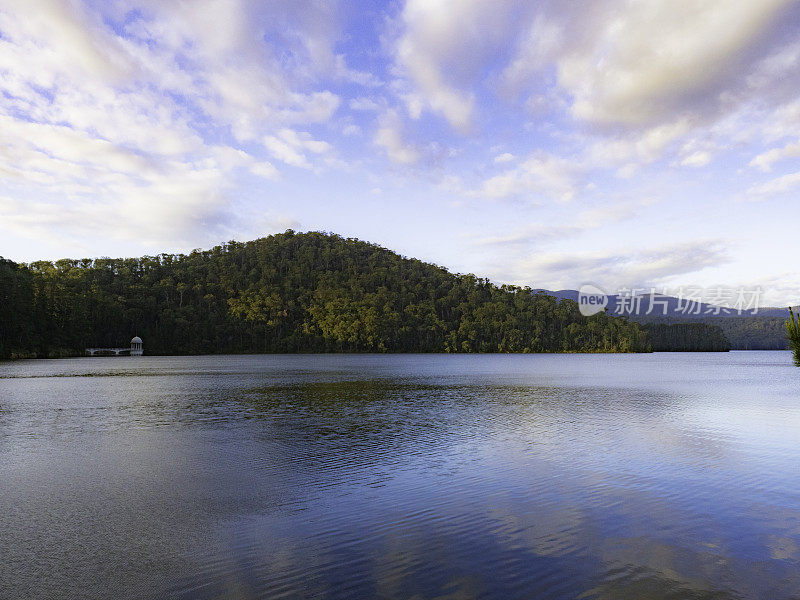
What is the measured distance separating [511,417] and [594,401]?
11.1m

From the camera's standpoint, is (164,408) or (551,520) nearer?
(551,520)

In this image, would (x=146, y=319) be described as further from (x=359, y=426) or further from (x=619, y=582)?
(x=619, y=582)

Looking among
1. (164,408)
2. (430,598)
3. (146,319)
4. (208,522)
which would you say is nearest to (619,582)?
(430,598)

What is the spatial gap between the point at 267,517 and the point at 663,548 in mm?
7686

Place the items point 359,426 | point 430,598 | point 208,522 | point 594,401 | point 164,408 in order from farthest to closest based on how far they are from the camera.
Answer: point 594,401
point 164,408
point 359,426
point 208,522
point 430,598

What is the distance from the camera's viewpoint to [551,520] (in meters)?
11.0

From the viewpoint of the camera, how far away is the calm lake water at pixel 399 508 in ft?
26.5

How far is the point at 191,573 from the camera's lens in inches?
327

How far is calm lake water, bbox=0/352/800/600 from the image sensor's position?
8.07 meters

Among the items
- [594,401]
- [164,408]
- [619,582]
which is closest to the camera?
[619,582]

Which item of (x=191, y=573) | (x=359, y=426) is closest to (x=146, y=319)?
(x=359, y=426)

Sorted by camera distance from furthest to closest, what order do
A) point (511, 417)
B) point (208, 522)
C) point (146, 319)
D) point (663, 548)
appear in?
point (146, 319)
point (511, 417)
point (208, 522)
point (663, 548)

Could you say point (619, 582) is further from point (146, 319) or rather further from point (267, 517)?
point (146, 319)

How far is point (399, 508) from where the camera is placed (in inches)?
464
